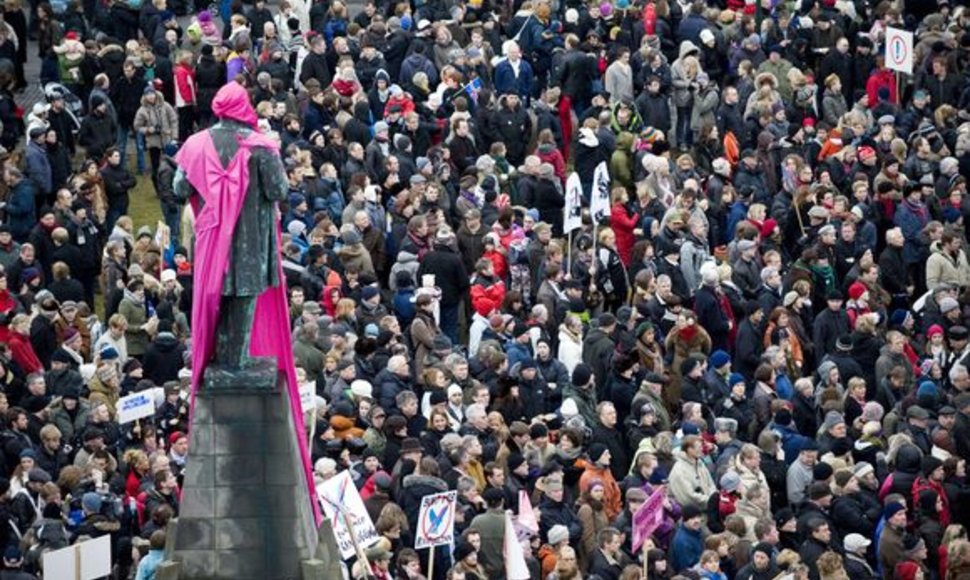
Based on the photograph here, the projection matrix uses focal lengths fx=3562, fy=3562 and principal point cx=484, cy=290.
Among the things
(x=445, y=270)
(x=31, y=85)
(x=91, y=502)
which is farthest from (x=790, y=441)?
(x=31, y=85)

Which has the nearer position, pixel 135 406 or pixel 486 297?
pixel 135 406

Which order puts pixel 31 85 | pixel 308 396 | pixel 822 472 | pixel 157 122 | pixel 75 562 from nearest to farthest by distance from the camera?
pixel 75 562, pixel 308 396, pixel 822 472, pixel 157 122, pixel 31 85

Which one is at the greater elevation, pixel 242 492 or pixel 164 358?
pixel 242 492

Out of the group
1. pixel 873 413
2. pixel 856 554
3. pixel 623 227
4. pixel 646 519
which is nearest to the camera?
pixel 646 519

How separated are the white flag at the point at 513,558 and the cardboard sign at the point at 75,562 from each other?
362 cm

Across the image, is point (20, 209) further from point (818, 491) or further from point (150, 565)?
point (150, 565)

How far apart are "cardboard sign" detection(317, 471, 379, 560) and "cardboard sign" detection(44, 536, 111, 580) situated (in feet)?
6.50

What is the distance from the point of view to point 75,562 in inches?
1190

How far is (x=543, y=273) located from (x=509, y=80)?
831 centimetres

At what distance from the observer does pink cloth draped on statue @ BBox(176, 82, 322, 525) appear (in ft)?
82.5

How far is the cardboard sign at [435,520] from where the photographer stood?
31.3 metres

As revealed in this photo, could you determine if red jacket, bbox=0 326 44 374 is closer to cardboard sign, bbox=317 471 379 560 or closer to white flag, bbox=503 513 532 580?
cardboard sign, bbox=317 471 379 560

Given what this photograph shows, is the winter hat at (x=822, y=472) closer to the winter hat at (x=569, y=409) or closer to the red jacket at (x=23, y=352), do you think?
the winter hat at (x=569, y=409)

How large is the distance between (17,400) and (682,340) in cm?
737
